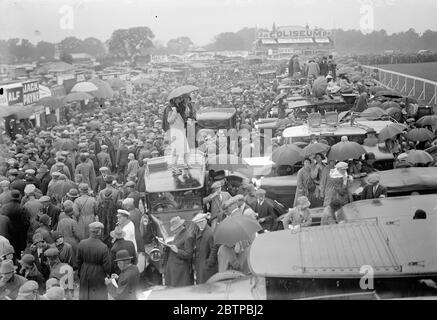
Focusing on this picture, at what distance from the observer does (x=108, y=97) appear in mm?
17266

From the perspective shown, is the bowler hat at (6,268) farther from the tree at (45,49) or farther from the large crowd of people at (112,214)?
the tree at (45,49)

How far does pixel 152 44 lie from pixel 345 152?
195 inches

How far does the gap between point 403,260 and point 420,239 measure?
0.39 m

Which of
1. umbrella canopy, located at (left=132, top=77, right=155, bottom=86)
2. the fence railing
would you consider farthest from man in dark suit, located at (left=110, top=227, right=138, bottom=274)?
the fence railing

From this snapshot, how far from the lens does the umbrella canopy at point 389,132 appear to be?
9883 millimetres

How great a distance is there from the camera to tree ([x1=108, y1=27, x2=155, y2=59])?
10.5 meters

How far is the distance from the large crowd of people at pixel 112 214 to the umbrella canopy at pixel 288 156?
43 cm

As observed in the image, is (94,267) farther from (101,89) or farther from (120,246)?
(101,89)

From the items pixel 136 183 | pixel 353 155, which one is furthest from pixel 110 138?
pixel 353 155

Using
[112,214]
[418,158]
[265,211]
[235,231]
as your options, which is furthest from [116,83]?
[235,231]

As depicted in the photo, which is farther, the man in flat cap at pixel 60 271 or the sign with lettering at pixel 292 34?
the sign with lettering at pixel 292 34

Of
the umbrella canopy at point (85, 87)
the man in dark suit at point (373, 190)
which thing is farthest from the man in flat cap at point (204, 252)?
the umbrella canopy at point (85, 87)

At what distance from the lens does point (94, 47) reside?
11.1 m

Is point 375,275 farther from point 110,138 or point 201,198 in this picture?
point 110,138
